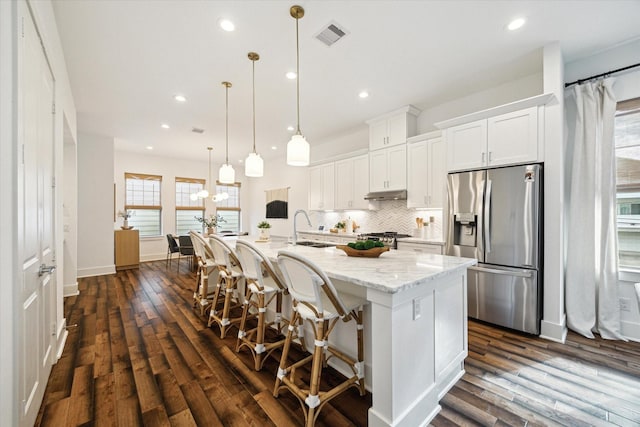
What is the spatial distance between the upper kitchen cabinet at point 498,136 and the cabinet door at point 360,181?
Answer: 1.67 m

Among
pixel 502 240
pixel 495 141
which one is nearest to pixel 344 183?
pixel 495 141

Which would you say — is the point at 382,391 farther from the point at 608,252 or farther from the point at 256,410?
the point at 608,252

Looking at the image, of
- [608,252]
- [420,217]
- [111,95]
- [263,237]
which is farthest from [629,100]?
[111,95]

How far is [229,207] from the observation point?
878 cm

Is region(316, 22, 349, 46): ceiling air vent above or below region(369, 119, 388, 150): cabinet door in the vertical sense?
above

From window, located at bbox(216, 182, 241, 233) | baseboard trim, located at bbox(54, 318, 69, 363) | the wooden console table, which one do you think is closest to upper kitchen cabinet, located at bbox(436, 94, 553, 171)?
baseboard trim, located at bbox(54, 318, 69, 363)

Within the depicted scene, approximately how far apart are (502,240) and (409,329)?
83.2 inches

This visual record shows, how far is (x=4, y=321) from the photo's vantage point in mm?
1157

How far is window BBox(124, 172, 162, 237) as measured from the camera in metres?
7.11

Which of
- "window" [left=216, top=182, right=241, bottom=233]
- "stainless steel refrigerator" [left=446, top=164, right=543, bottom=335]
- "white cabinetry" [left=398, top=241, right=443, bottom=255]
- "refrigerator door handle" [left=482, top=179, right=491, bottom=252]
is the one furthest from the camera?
"window" [left=216, top=182, right=241, bottom=233]

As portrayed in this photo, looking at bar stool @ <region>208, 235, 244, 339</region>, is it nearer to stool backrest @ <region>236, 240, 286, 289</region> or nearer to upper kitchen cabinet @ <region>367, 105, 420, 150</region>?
stool backrest @ <region>236, 240, 286, 289</region>

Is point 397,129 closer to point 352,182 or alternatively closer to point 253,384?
point 352,182

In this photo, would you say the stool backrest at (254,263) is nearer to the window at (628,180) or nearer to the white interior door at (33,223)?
the white interior door at (33,223)

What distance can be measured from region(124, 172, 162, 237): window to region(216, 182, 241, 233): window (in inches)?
66.6
